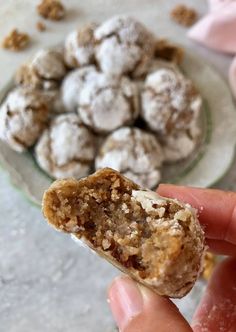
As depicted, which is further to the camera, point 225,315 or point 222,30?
point 222,30

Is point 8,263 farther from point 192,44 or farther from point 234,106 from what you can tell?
point 192,44

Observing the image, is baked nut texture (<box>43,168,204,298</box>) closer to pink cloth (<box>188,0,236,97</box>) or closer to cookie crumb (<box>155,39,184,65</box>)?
cookie crumb (<box>155,39,184,65</box>)

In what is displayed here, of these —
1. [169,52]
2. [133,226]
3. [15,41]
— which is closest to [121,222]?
[133,226]

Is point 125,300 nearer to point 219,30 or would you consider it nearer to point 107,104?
point 107,104

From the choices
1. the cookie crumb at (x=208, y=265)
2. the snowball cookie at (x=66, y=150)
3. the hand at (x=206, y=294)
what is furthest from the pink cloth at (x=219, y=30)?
the hand at (x=206, y=294)

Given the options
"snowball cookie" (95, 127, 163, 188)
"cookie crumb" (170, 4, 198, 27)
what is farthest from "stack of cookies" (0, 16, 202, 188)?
"cookie crumb" (170, 4, 198, 27)

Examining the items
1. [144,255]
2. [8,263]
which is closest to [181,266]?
[144,255]
